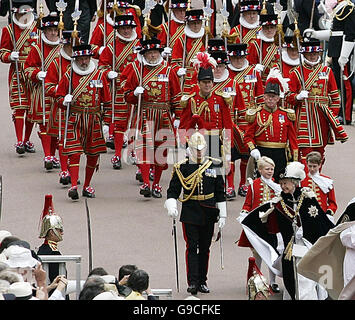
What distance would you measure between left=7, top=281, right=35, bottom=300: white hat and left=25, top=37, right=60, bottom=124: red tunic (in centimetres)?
807

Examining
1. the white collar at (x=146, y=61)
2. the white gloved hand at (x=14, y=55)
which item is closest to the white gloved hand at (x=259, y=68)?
the white collar at (x=146, y=61)

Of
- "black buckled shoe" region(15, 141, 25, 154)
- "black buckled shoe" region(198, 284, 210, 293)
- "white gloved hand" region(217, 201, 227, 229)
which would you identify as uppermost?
"white gloved hand" region(217, 201, 227, 229)

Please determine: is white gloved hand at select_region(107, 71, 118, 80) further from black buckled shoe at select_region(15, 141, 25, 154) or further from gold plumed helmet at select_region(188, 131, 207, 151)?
gold plumed helmet at select_region(188, 131, 207, 151)

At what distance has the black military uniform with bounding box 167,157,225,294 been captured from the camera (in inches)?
489

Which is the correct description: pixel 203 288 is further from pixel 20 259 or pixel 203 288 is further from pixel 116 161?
pixel 116 161

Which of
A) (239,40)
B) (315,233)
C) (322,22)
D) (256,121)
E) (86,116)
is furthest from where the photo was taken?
(322,22)

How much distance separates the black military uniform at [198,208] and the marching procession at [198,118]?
0.04 ft

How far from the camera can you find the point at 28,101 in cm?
1727

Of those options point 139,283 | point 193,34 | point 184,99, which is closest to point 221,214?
point 184,99

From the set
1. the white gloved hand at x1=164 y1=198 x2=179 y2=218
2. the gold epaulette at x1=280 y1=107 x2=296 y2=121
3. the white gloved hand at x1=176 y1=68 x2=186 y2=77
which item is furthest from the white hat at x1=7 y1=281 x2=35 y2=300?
the white gloved hand at x1=176 y1=68 x2=186 y2=77
